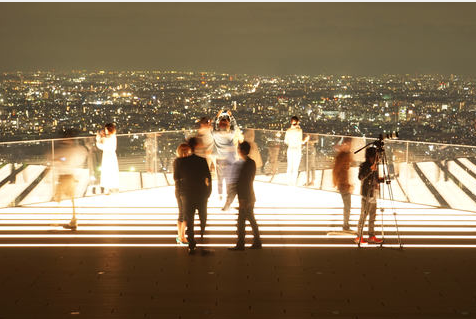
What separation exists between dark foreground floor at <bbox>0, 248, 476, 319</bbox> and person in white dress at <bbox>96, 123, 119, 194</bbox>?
4.63 m

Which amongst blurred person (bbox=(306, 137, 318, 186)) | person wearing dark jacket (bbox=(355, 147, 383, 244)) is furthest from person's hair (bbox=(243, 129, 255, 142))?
person wearing dark jacket (bbox=(355, 147, 383, 244))

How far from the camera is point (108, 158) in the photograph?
13070mm

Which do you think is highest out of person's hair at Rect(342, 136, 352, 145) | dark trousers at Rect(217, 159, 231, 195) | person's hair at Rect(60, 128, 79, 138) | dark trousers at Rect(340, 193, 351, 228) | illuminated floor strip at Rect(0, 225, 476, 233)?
person's hair at Rect(60, 128, 79, 138)

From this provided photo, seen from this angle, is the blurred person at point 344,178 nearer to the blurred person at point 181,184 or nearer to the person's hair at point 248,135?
the blurred person at point 181,184

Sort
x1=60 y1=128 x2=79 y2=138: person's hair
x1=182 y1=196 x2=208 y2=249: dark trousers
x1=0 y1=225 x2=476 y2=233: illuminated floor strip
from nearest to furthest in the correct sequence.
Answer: x1=182 y1=196 x2=208 y2=249: dark trousers
x1=0 y1=225 x2=476 y2=233: illuminated floor strip
x1=60 y1=128 x2=79 y2=138: person's hair

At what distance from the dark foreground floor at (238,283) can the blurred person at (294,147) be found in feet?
18.2

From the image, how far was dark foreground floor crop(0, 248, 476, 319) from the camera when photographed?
5.98 metres

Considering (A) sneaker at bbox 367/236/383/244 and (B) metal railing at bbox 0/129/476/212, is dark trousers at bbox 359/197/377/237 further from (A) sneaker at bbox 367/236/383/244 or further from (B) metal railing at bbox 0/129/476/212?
(B) metal railing at bbox 0/129/476/212

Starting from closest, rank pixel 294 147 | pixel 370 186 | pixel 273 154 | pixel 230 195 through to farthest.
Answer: pixel 370 186
pixel 230 195
pixel 294 147
pixel 273 154

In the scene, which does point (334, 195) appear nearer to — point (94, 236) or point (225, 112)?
point (225, 112)

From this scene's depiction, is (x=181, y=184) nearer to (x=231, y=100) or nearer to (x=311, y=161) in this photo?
(x=311, y=161)

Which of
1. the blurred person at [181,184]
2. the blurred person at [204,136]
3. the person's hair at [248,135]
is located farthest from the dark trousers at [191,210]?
the person's hair at [248,135]

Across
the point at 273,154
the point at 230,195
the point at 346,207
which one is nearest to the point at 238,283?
the point at 346,207

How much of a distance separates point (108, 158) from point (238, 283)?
691cm
